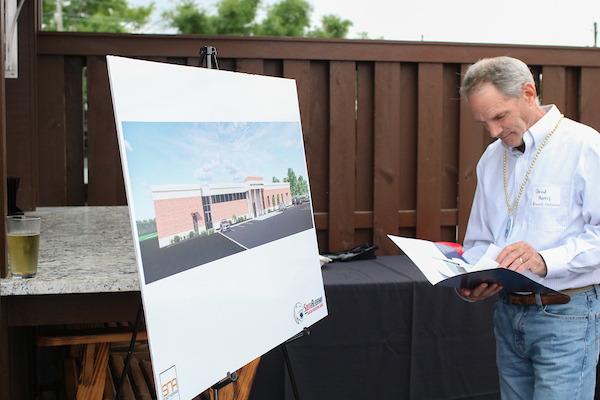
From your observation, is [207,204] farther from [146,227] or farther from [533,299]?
[533,299]

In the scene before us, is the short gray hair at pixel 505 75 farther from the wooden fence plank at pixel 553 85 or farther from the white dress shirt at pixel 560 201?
the wooden fence plank at pixel 553 85

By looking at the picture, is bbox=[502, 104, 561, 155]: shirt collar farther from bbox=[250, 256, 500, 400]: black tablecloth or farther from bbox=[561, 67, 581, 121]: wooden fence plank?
bbox=[561, 67, 581, 121]: wooden fence plank

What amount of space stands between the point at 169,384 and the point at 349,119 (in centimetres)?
230

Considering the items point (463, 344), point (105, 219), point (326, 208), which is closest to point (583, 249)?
point (463, 344)

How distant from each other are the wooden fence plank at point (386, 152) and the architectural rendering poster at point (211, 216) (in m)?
1.60

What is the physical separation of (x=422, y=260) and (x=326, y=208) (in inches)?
67.5

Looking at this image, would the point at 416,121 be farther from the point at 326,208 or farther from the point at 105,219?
the point at 105,219

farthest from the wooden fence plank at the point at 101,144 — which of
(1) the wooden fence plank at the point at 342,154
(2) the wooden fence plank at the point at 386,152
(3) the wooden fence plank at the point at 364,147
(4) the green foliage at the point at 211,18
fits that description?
(4) the green foliage at the point at 211,18

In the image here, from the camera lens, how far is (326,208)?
3.24 m

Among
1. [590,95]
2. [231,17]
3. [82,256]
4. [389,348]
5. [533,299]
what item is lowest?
[389,348]

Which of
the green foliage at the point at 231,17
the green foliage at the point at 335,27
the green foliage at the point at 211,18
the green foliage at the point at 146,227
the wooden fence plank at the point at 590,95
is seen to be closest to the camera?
the green foliage at the point at 146,227

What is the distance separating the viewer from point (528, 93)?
1644 millimetres

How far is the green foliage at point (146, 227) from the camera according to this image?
3.51ft

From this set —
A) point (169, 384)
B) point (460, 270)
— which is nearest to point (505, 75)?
point (460, 270)
